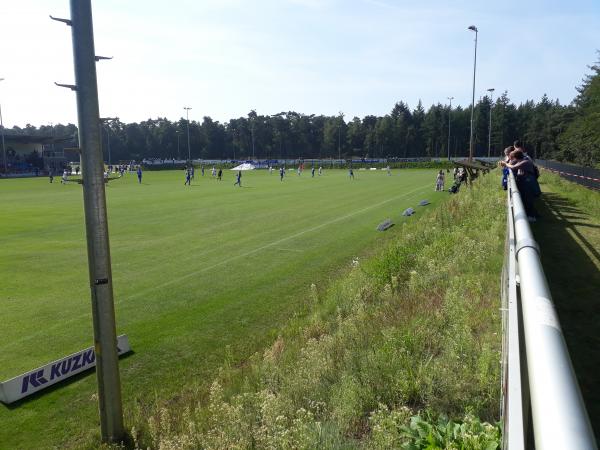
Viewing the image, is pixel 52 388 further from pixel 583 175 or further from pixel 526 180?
pixel 583 175

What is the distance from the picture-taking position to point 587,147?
67688 millimetres

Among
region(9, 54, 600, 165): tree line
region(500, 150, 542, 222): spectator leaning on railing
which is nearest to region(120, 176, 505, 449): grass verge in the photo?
region(500, 150, 542, 222): spectator leaning on railing

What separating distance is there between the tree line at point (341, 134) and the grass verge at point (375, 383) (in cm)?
12035

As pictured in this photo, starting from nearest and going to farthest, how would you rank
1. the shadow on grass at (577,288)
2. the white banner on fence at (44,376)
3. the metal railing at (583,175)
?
1. the shadow on grass at (577,288)
2. the white banner on fence at (44,376)
3. the metal railing at (583,175)

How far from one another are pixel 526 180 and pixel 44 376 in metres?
9.94

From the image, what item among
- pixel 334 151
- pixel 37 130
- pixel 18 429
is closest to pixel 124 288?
pixel 18 429

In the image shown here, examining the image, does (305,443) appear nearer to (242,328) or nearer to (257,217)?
(242,328)

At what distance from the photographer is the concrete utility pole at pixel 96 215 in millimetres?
5016

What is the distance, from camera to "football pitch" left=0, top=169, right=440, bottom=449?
6645 mm

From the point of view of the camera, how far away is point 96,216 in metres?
5.27

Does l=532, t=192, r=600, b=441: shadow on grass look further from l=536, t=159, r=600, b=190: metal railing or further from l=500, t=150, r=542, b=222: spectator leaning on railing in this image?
l=536, t=159, r=600, b=190: metal railing

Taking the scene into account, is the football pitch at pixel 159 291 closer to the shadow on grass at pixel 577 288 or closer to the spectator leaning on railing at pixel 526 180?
the shadow on grass at pixel 577 288

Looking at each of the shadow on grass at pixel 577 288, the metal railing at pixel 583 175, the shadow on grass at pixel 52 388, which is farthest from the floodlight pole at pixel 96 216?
the metal railing at pixel 583 175

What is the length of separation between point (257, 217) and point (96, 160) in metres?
17.9
